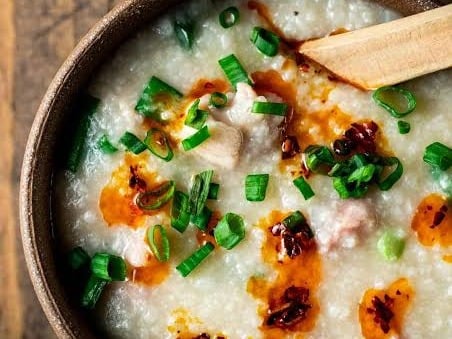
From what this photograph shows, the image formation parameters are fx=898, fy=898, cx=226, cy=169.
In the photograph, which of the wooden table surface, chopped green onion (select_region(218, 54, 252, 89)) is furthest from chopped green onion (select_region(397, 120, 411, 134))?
the wooden table surface

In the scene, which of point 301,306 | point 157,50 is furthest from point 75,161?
point 301,306

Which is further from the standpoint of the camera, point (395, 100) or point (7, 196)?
point (7, 196)

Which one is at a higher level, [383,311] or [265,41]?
[265,41]

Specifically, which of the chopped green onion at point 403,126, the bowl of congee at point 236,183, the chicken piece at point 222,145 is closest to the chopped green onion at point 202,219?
the bowl of congee at point 236,183

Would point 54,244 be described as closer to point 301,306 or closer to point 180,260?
point 180,260

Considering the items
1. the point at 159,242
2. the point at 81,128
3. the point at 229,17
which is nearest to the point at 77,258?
the point at 159,242

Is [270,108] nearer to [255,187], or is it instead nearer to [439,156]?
[255,187]

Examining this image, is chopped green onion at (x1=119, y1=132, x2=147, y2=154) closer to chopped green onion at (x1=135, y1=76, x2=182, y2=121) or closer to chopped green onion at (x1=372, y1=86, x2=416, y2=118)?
chopped green onion at (x1=135, y1=76, x2=182, y2=121)
